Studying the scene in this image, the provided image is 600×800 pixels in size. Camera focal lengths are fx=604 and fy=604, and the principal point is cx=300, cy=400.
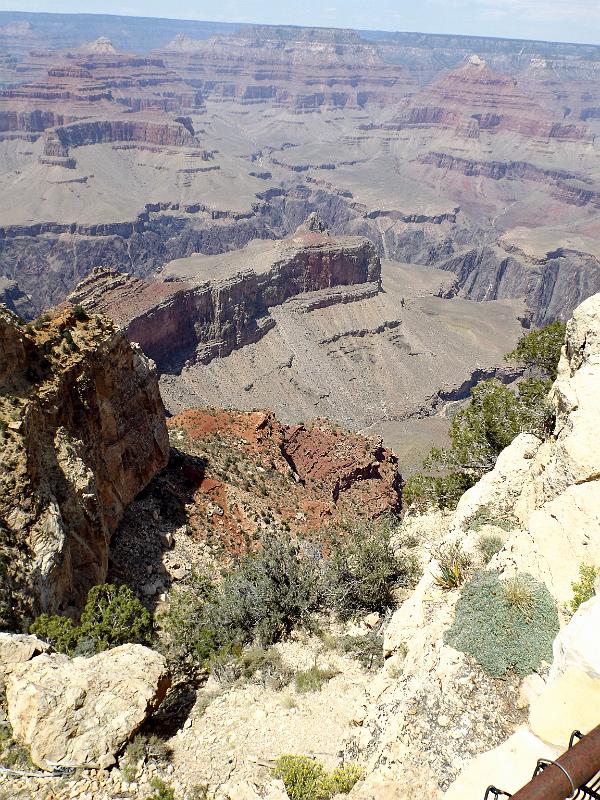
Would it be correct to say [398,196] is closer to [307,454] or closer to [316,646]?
[307,454]

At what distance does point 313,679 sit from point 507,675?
4762 millimetres

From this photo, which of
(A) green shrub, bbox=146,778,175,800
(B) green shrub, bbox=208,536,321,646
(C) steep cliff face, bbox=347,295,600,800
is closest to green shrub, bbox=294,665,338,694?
(C) steep cliff face, bbox=347,295,600,800

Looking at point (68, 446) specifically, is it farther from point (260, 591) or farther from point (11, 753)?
point (11, 753)

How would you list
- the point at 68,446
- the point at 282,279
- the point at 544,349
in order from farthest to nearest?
the point at 282,279
the point at 544,349
the point at 68,446

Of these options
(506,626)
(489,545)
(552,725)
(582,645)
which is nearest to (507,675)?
(506,626)

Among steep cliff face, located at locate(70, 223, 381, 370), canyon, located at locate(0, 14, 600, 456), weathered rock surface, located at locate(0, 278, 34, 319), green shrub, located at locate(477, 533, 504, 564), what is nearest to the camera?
green shrub, located at locate(477, 533, 504, 564)

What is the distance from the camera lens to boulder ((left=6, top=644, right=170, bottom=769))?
378 inches

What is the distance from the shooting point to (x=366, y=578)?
55.2 feet

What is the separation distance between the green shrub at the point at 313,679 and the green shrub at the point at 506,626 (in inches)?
143

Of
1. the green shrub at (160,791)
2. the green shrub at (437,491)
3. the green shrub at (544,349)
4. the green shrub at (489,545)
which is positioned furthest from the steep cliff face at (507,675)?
the green shrub at (544,349)

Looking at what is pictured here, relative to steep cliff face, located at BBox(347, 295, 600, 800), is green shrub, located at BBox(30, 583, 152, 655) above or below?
below

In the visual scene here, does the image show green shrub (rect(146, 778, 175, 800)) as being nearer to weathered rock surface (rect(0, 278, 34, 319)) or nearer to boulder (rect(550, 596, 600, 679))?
boulder (rect(550, 596, 600, 679))

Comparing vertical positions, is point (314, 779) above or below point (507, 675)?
below

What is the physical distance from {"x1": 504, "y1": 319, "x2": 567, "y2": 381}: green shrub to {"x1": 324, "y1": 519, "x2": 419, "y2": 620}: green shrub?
10.3 m
